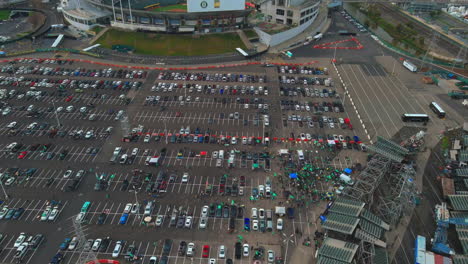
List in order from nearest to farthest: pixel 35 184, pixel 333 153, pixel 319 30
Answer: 1. pixel 35 184
2. pixel 333 153
3. pixel 319 30

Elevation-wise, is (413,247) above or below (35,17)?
below

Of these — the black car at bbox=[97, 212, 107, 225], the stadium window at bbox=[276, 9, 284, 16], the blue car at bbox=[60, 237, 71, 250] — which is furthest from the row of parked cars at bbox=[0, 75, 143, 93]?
the stadium window at bbox=[276, 9, 284, 16]

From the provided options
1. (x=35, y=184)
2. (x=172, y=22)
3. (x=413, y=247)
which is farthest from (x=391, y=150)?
(x=172, y=22)

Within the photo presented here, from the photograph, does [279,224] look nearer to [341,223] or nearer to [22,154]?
[341,223]

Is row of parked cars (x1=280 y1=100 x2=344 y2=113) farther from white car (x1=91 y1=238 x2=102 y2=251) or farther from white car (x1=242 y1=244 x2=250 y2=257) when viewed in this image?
white car (x1=91 y1=238 x2=102 y2=251)

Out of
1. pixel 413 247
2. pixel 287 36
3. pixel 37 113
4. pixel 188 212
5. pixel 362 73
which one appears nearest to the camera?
pixel 413 247

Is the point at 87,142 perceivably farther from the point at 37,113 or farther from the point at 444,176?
the point at 444,176

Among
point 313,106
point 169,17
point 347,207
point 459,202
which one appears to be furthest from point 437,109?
point 169,17
